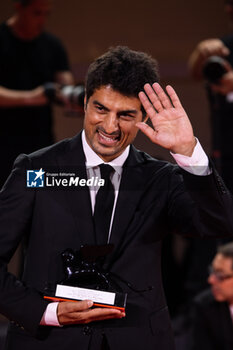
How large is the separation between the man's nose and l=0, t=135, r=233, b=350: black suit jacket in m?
0.09

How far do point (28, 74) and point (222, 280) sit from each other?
4.12ft

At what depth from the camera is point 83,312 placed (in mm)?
1191

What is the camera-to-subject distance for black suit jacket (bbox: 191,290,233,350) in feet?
8.35

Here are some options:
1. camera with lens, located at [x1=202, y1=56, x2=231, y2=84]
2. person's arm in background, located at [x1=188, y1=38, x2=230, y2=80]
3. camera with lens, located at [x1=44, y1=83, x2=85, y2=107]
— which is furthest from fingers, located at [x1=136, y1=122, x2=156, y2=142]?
person's arm in background, located at [x1=188, y1=38, x2=230, y2=80]

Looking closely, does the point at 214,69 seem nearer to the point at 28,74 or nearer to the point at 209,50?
the point at 209,50

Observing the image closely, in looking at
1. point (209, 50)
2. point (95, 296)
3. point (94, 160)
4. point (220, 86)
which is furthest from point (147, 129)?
point (209, 50)

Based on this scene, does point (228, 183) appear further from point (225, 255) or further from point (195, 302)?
point (195, 302)

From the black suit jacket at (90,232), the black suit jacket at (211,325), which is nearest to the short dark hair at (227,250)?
the black suit jacket at (211,325)

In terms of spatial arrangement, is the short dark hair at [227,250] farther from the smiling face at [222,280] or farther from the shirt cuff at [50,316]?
the shirt cuff at [50,316]

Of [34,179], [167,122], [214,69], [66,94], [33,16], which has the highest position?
[33,16]

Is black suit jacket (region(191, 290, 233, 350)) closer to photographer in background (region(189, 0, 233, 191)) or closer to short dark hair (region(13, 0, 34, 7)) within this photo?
photographer in background (region(189, 0, 233, 191))

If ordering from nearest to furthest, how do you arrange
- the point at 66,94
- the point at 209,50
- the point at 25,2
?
the point at 66,94 → the point at 209,50 → the point at 25,2

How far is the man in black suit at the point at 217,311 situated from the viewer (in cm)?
254

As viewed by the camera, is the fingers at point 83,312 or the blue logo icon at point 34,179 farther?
the blue logo icon at point 34,179
